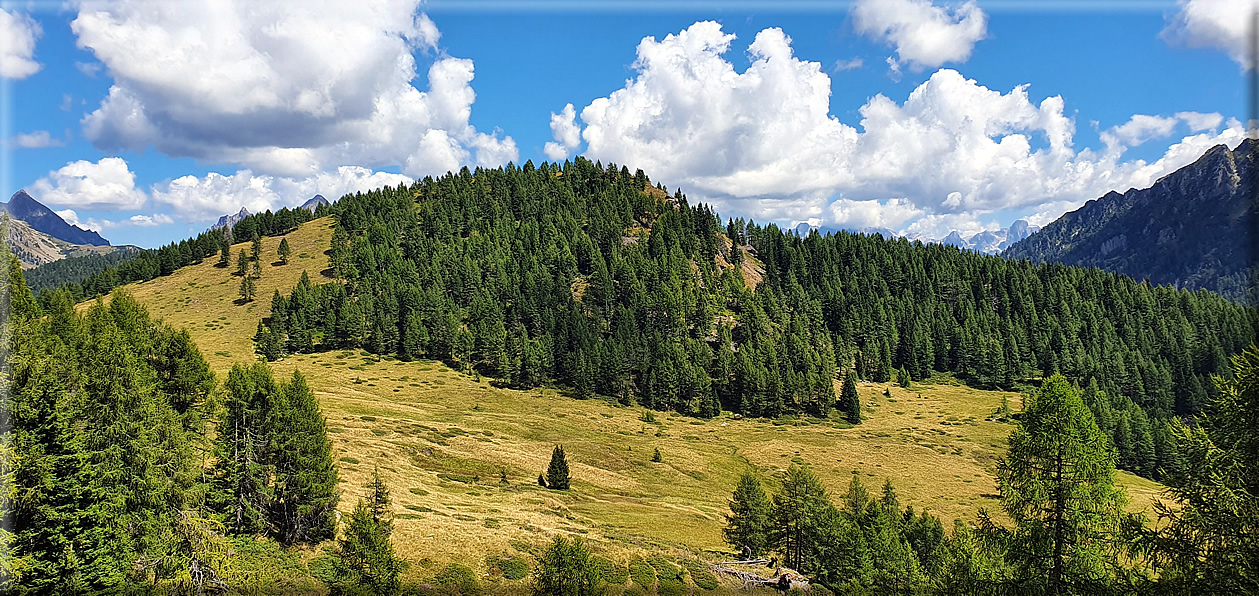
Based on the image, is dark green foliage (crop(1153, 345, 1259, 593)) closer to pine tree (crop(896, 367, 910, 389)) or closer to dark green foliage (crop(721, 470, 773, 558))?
dark green foliage (crop(721, 470, 773, 558))

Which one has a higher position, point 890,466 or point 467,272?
point 467,272

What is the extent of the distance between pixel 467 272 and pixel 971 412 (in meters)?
143

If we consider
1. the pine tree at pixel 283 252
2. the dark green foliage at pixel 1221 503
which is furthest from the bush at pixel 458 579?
the pine tree at pixel 283 252

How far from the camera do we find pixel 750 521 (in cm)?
4594

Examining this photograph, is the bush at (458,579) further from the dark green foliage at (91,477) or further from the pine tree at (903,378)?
the pine tree at (903,378)

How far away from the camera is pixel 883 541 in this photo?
135 ft

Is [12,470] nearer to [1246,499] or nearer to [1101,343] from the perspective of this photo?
[1246,499]

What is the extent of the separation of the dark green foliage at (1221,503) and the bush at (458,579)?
31.2m

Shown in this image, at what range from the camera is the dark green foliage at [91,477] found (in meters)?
23.1

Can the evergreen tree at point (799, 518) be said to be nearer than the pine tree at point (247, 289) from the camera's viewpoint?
Yes

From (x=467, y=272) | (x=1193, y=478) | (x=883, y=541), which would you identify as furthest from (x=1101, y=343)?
(x=1193, y=478)

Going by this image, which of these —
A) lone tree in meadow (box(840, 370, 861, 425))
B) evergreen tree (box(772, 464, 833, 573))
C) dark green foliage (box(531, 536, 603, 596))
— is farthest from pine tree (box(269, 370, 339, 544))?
lone tree in meadow (box(840, 370, 861, 425))

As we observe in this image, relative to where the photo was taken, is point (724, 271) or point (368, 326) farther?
point (724, 271)

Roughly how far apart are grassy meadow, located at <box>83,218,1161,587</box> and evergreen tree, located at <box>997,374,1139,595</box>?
27835mm
